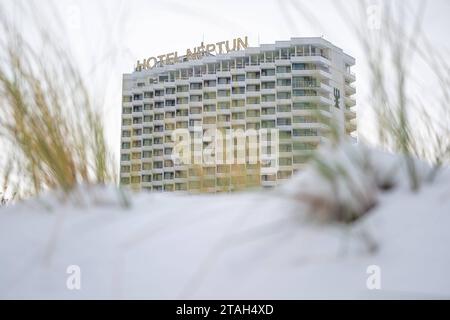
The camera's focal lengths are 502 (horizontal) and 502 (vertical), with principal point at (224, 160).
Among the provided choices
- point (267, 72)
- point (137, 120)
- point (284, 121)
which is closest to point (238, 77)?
→ point (267, 72)

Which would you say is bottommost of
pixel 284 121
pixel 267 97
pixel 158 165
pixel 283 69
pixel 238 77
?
pixel 158 165

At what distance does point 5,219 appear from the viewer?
2.75 feet

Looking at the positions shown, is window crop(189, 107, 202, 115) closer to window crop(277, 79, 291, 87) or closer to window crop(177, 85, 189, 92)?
window crop(177, 85, 189, 92)

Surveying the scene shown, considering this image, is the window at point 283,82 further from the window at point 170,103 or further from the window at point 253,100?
the window at point 170,103

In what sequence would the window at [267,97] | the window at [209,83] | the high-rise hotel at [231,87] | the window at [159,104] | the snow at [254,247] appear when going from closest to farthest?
the snow at [254,247], the high-rise hotel at [231,87], the window at [267,97], the window at [209,83], the window at [159,104]

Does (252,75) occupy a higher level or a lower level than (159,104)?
higher

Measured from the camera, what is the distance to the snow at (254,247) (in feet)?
1.81

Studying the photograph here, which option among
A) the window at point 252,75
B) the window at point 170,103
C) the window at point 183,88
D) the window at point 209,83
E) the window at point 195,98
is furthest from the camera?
the window at point 170,103

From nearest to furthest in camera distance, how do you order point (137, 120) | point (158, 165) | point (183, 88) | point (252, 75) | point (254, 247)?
point (254, 247) → point (252, 75) → point (158, 165) → point (183, 88) → point (137, 120)

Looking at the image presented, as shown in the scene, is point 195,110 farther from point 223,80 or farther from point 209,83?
point 223,80

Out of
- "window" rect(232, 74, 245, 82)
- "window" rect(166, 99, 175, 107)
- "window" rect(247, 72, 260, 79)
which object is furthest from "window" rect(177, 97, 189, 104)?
"window" rect(247, 72, 260, 79)

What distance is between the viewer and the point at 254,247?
0.61 m

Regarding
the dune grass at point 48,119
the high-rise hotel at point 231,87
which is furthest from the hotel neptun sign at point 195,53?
the dune grass at point 48,119

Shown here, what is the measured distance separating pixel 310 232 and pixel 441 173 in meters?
0.25
